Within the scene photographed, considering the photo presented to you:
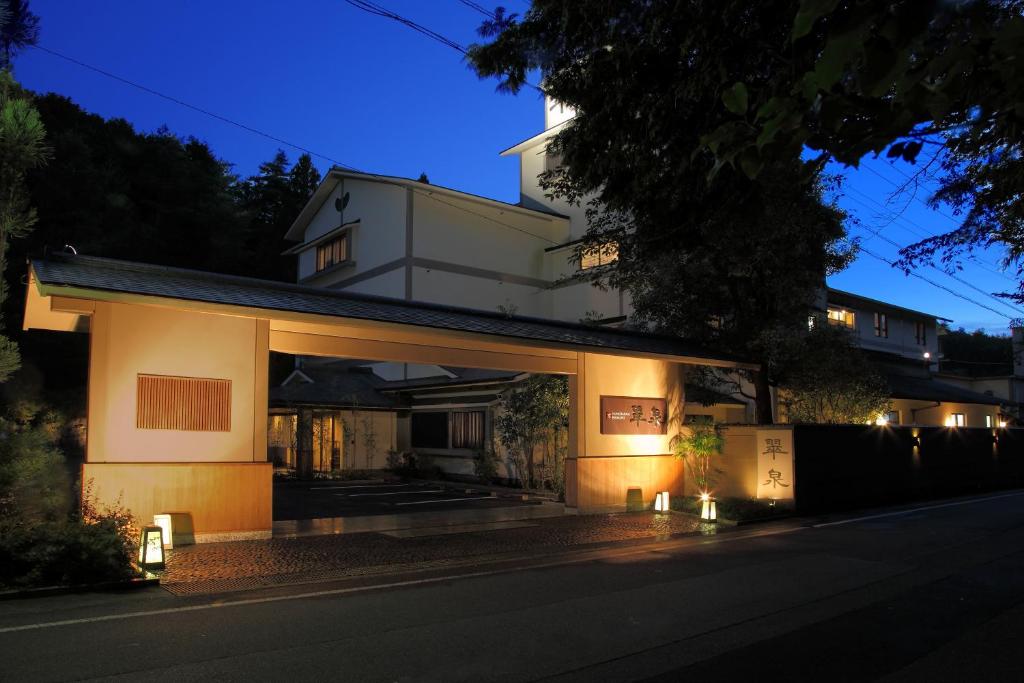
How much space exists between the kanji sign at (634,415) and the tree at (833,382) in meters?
3.44

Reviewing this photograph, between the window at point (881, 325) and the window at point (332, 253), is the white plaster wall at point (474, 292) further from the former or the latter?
the window at point (881, 325)

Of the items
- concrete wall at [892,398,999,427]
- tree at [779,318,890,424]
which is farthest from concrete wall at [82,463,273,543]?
concrete wall at [892,398,999,427]

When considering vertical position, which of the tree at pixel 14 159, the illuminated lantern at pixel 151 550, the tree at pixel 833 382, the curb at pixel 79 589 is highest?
the tree at pixel 14 159

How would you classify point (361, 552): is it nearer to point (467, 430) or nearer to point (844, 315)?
point (467, 430)

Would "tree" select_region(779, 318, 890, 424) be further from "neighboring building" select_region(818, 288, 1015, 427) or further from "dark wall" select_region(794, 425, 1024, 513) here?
"neighboring building" select_region(818, 288, 1015, 427)

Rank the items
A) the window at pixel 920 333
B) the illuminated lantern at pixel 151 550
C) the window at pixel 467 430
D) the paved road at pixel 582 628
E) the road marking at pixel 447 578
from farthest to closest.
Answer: the window at pixel 920 333, the window at pixel 467 430, the illuminated lantern at pixel 151 550, the road marking at pixel 447 578, the paved road at pixel 582 628

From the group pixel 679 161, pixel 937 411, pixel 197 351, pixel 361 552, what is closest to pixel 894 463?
pixel 679 161

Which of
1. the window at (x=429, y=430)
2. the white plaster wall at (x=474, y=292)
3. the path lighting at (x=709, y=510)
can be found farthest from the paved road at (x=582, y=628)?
the white plaster wall at (x=474, y=292)

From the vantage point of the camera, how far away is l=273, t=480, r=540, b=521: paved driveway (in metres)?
16.8

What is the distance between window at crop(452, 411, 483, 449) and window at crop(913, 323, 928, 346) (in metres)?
26.3

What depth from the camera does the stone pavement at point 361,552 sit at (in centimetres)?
911

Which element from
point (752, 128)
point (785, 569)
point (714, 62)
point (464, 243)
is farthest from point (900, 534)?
point (464, 243)

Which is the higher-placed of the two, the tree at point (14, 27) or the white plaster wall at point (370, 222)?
the white plaster wall at point (370, 222)

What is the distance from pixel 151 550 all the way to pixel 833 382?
50.7 feet
